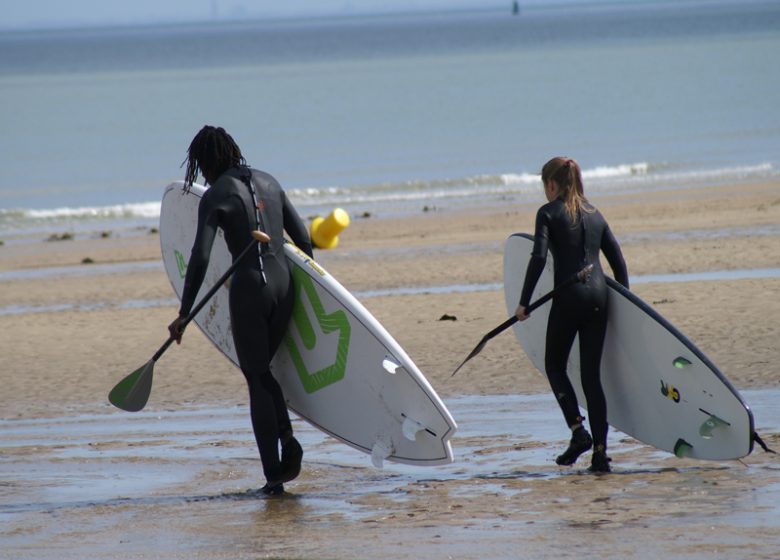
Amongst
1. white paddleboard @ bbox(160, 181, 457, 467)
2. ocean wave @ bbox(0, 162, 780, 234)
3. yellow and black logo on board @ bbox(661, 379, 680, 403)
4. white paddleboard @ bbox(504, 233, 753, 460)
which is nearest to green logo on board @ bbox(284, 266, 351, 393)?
white paddleboard @ bbox(160, 181, 457, 467)

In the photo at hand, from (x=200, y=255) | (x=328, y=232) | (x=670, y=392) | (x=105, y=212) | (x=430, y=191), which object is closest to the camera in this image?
(x=200, y=255)

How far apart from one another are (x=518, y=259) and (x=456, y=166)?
2017cm

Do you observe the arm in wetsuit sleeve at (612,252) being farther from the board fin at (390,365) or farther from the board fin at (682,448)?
the board fin at (390,365)

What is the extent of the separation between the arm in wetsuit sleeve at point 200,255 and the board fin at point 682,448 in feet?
6.95

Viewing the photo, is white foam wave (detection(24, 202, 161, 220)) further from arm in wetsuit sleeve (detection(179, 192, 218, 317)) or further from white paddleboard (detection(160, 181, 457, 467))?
arm in wetsuit sleeve (detection(179, 192, 218, 317))

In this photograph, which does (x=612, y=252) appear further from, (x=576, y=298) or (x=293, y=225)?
(x=293, y=225)

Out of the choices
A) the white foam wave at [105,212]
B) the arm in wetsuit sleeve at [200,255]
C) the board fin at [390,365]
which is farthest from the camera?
the white foam wave at [105,212]

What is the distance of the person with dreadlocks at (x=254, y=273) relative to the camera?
5109mm

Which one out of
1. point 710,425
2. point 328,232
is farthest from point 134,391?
point 328,232

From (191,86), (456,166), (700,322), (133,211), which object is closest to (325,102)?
(191,86)

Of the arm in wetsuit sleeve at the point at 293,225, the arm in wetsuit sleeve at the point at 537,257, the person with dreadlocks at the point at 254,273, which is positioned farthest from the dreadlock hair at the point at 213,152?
the arm in wetsuit sleeve at the point at 537,257

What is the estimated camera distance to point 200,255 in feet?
16.5

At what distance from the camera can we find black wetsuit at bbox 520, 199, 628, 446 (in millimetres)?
5219

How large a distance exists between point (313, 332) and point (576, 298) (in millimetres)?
1151
